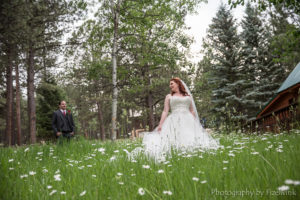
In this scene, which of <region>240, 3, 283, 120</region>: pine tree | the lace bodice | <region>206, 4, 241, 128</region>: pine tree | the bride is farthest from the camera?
<region>240, 3, 283, 120</region>: pine tree

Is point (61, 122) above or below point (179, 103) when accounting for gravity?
below

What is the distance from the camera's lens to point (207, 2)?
1024 cm

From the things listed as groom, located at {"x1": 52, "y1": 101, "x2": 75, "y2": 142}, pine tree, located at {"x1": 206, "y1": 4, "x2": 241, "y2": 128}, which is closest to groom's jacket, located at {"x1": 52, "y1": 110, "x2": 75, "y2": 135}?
groom, located at {"x1": 52, "y1": 101, "x2": 75, "y2": 142}

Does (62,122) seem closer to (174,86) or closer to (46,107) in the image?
(174,86)

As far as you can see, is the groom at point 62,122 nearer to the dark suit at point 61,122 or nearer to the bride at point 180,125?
the dark suit at point 61,122

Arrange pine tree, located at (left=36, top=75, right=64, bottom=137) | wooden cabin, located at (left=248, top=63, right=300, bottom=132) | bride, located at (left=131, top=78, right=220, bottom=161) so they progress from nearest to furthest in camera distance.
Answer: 1. bride, located at (left=131, top=78, right=220, bottom=161)
2. wooden cabin, located at (left=248, top=63, right=300, bottom=132)
3. pine tree, located at (left=36, top=75, right=64, bottom=137)

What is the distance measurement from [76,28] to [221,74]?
13774 millimetres

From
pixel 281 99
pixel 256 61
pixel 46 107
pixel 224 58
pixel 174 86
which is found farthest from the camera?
pixel 46 107

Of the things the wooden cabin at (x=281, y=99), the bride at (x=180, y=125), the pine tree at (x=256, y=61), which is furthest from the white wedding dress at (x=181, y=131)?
the pine tree at (x=256, y=61)

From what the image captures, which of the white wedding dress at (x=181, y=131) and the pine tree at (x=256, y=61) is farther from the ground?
the pine tree at (x=256, y=61)

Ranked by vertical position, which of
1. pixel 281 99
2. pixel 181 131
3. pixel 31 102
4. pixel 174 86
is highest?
pixel 31 102

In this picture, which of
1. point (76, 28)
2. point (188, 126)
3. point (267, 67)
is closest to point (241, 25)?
point (267, 67)

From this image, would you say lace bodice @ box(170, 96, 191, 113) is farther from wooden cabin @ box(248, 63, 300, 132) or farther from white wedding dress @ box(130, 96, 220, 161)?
wooden cabin @ box(248, 63, 300, 132)

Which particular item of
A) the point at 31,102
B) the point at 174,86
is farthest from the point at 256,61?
the point at 31,102
